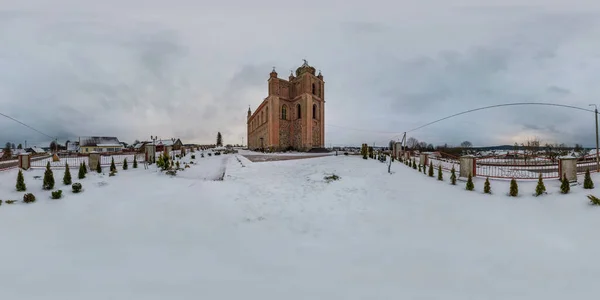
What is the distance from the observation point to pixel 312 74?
40938 millimetres

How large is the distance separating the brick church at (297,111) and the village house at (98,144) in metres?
41.6

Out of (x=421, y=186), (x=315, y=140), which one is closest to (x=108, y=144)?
(x=315, y=140)

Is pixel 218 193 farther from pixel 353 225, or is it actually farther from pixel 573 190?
pixel 573 190

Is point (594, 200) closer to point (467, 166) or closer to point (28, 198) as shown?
point (467, 166)

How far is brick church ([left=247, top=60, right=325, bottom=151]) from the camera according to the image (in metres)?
39.5

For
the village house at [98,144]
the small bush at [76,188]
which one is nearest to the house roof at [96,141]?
the village house at [98,144]

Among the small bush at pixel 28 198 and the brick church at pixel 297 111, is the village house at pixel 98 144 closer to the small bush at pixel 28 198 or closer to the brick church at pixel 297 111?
the brick church at pixel 297 111

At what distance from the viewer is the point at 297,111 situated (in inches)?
1649

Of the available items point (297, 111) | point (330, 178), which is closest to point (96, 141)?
point (297, 111)

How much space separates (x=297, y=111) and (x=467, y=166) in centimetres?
3252

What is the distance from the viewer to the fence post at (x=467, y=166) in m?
11.1

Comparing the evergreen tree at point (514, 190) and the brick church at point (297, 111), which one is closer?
the evergreen tree at point (514, 190)

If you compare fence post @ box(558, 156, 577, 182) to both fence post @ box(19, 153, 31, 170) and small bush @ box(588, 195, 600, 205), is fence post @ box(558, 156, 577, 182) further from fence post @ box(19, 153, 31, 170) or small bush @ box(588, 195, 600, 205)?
fence post @ box(19, 153, 31, 170)

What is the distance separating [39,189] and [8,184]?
1.89m
